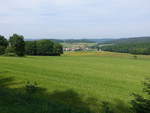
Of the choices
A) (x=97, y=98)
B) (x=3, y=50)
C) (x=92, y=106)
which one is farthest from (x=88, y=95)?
(x=3, y=50)

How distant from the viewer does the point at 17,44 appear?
62812 millimetres

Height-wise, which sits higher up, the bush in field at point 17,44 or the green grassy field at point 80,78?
the bush in field at point 17,44

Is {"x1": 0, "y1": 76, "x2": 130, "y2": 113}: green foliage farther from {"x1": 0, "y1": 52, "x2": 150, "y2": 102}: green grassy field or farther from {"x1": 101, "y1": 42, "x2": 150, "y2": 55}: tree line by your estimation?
{"x1": 101, "y1": 42, "x2": 150, "y2": 55}: tree line

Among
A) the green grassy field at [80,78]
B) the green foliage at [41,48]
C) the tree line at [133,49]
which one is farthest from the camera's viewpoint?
the tree line at [133,49]

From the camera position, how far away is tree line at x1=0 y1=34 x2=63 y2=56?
6281cm

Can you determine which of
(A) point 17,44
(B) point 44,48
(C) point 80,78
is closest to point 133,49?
(B) point 44,48

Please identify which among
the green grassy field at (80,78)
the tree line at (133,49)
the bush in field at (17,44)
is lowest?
the tree line at (133,49)

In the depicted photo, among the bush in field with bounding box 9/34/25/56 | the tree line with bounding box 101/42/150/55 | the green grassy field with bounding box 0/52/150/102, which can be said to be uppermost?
the bush in field with bounding box 9/34/25/56

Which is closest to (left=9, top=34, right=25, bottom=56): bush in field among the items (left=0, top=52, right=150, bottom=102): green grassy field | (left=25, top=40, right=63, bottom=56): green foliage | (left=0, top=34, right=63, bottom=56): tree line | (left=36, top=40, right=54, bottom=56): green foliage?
(left=0, top=34, right=63, bottom=56): tree line

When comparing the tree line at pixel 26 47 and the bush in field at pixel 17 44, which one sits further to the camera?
the tree line at pixel 26 47

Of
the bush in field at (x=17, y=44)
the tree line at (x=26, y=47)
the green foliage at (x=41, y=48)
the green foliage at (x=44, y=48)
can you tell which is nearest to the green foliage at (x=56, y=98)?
the bush in field at (x=17, y=44)

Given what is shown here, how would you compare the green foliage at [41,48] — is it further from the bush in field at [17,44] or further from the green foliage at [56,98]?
the green foliage at [56,98]

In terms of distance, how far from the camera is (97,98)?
12539mm

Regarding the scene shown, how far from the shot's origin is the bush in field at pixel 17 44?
62375 mm
